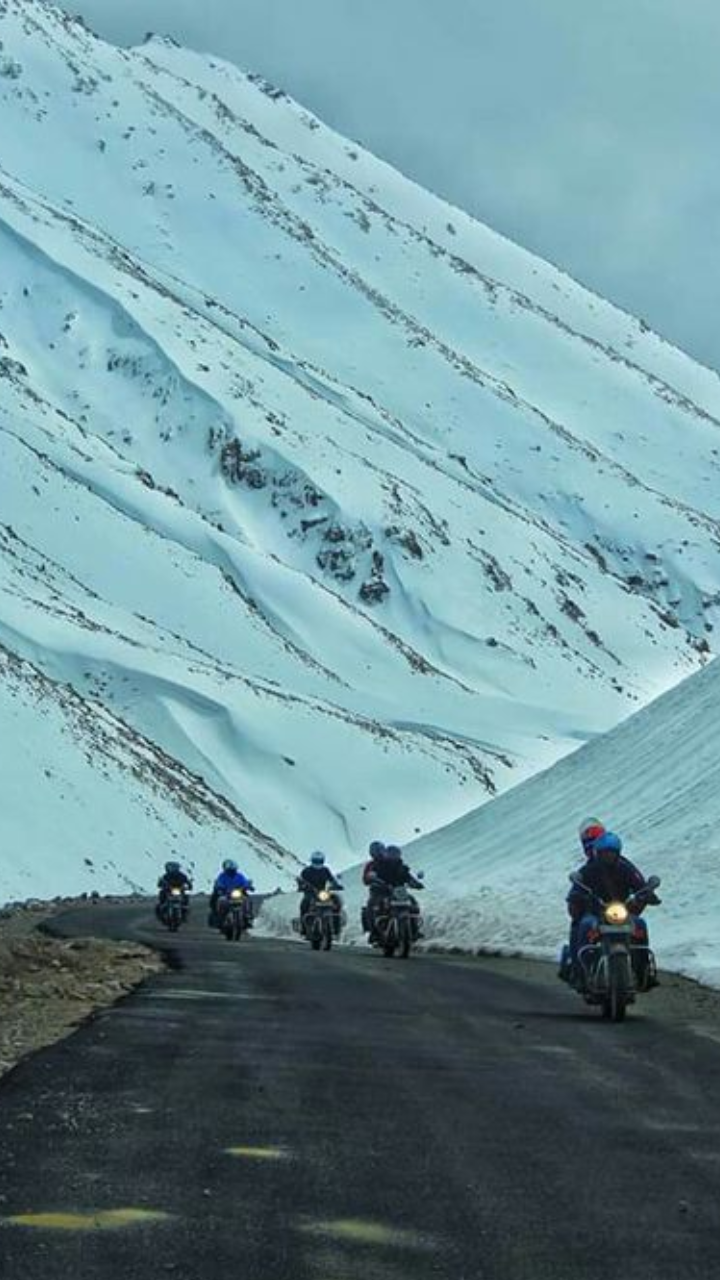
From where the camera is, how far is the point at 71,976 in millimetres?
20875

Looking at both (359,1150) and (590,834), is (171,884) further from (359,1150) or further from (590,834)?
(359,1150)

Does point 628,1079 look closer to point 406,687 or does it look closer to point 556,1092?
point 556,1092

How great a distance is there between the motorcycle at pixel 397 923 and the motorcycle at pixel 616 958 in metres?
10.3

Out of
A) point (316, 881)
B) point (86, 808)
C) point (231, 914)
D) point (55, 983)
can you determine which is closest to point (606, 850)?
point (55, 983)

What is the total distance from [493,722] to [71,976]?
148331mm

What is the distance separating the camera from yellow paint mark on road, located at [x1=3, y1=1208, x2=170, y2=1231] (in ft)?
24.9

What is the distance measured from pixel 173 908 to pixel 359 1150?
106 feet

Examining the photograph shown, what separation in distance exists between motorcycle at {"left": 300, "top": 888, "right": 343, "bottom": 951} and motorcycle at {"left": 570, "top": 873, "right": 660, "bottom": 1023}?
43.7 feet

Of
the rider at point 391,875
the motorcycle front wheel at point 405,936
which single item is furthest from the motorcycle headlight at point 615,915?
the rider at point 391,875

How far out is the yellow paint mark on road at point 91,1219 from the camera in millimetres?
7598

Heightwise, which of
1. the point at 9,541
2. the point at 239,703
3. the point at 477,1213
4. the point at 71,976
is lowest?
the point at 477,1213

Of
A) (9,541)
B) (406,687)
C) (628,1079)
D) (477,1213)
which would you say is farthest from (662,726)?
(406,687)

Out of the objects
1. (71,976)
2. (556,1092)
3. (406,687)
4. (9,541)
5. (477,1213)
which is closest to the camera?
(477,1213)

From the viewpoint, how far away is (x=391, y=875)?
30.1 m
